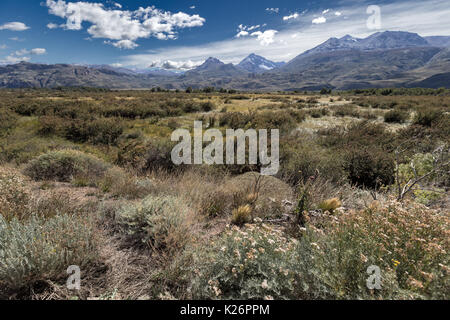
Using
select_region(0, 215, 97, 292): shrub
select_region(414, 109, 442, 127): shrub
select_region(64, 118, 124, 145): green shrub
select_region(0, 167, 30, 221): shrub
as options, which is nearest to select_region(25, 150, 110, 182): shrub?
select_region(0, 167, 30, 221): shrub

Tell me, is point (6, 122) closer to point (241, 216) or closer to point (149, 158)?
point (149, 158)

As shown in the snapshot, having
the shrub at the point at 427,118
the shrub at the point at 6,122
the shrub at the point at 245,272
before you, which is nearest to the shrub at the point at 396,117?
the shrub at the point at 427,118

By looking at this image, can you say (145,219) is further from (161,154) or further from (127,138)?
(127,138)

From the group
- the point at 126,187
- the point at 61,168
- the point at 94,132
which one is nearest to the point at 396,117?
the point at 126,187

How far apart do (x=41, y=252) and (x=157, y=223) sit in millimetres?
1315

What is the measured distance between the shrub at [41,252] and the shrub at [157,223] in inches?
24.1

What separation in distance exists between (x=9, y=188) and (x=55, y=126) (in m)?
11.0

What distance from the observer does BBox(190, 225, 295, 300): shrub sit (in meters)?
2.02

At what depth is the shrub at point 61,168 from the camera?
5910mm

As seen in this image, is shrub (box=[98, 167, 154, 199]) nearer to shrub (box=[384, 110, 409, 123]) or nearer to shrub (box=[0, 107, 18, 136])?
shrub (box=[0, 107, 18, 136])

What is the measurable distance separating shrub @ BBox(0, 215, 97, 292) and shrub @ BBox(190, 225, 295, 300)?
57.7 inches

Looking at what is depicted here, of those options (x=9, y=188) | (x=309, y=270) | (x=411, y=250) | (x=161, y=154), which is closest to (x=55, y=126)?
(x=161, y=154)

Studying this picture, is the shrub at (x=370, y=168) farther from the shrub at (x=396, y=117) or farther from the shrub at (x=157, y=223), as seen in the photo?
the shrub at (x=396, y=117)
